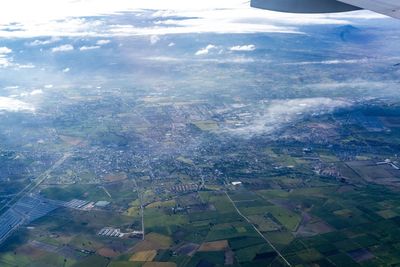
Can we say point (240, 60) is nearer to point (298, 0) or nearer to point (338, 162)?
point (338, 162)

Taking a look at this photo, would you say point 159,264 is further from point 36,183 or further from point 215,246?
point 36,183

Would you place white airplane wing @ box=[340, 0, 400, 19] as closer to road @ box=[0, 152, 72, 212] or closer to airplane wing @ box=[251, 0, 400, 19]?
airplane wing @ box=[251, 0, 400, 19]

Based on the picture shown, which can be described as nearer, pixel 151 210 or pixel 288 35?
pixel 151 210

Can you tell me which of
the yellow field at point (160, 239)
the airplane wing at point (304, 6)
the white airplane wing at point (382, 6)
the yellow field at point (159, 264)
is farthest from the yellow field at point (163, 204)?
the white airplane wing at point (382, 6)

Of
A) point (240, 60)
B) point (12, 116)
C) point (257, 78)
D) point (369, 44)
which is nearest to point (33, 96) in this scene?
point (12, 116)

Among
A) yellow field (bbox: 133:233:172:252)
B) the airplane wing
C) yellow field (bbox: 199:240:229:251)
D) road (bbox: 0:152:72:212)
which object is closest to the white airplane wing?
the airplane wing
